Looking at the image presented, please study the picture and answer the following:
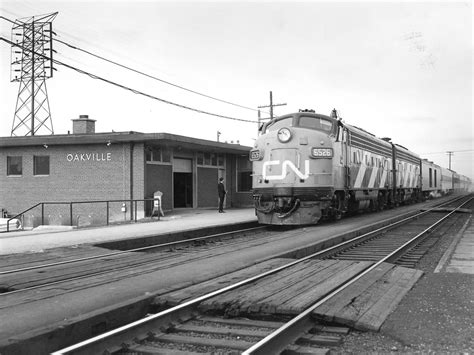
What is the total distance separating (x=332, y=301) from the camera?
18.4ft

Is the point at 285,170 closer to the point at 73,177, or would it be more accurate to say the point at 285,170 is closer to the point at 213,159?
the point at 73,177

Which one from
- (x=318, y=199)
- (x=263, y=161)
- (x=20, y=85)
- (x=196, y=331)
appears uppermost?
(x=20, y=85)

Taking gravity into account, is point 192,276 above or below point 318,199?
below

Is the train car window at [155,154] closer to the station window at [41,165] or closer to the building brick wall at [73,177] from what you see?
the building brick wall at [73,177]

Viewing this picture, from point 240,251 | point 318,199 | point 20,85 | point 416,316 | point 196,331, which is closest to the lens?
point 196,331

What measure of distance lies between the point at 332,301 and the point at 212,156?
73.0 feet

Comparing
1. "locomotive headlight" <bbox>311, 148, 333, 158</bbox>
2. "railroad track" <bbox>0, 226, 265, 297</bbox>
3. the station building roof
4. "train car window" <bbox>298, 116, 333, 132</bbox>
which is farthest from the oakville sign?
"railroad track" <bbox>0, 226, 265, 297</bbox>

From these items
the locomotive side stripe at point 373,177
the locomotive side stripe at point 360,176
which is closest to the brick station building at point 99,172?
the locomotive side stripe at point 360,176

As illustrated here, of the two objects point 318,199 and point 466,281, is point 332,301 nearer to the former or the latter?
point 466,281

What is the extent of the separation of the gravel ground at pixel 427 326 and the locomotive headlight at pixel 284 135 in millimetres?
8357

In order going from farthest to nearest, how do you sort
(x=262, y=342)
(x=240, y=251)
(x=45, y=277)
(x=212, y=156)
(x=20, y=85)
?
(x=20, y=85)
(x=212, y=156)
(x=240, y=251)
(x=45, y=277)
(x=262, y=342)

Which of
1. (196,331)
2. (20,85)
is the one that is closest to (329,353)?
(196,331)

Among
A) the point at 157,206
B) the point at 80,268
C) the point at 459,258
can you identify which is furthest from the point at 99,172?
the point at 459,258

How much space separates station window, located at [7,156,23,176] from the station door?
8.24 meters
